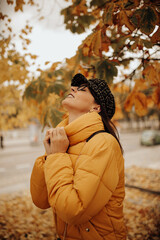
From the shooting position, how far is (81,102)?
1.30 meters

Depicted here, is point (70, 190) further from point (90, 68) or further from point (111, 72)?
point (90, 68)

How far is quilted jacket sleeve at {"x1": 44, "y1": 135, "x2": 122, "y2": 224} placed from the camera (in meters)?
0.97

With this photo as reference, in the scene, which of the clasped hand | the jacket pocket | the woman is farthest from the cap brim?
the jacket pocket

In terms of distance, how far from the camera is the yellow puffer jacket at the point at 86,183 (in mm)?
974

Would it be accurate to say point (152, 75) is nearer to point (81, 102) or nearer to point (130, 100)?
point (130, 100)

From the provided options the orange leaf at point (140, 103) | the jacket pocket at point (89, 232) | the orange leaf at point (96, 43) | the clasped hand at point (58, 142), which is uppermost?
the orange leaf at point (96, 43)

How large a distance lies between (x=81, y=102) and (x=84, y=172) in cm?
52

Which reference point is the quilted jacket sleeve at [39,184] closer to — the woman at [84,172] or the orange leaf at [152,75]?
the woman at [84,172]

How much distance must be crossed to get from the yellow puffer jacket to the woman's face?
0.15m

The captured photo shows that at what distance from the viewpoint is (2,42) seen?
2242 mm

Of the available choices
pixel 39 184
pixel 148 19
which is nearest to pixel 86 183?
pixel 39 184

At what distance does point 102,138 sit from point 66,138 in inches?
9.0

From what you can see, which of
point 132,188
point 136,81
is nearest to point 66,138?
point 136,81

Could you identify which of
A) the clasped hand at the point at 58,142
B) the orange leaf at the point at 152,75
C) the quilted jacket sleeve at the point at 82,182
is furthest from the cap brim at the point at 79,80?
the orange leaf at the point at 152,75
